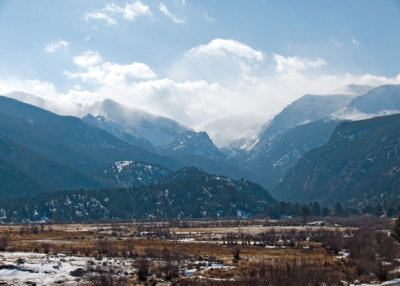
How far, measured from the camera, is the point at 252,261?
89.6 meters

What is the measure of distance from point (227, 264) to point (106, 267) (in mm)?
21029

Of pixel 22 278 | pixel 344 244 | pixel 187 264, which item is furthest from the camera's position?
pixel 344 244

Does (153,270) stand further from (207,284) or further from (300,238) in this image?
(300,238)

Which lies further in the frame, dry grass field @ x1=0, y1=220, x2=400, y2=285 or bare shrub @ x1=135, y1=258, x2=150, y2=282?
bare shrub @ x1=135, y1=258, x2=150, y2=282

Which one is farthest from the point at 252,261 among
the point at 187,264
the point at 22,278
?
the point at 22,278

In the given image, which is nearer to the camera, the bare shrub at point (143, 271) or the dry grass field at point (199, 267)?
the dry grass field at point (199, 267)

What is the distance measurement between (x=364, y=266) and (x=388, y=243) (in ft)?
56.6

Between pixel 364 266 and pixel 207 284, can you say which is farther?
pixel 364 266

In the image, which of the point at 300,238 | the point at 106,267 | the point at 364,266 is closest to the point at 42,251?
the point at 106,267

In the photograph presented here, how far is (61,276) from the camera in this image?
7369 cm

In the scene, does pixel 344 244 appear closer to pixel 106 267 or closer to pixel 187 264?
pixel 187 264

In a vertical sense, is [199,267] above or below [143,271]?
below

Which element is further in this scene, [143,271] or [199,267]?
[199,267]

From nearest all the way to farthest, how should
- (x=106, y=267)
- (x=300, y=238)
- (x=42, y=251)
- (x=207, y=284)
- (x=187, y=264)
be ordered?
(x=207, y=284)
(x=106, y=267)
(x=187, y=264)
(x=42, y=251)
(x=300, y=238)
